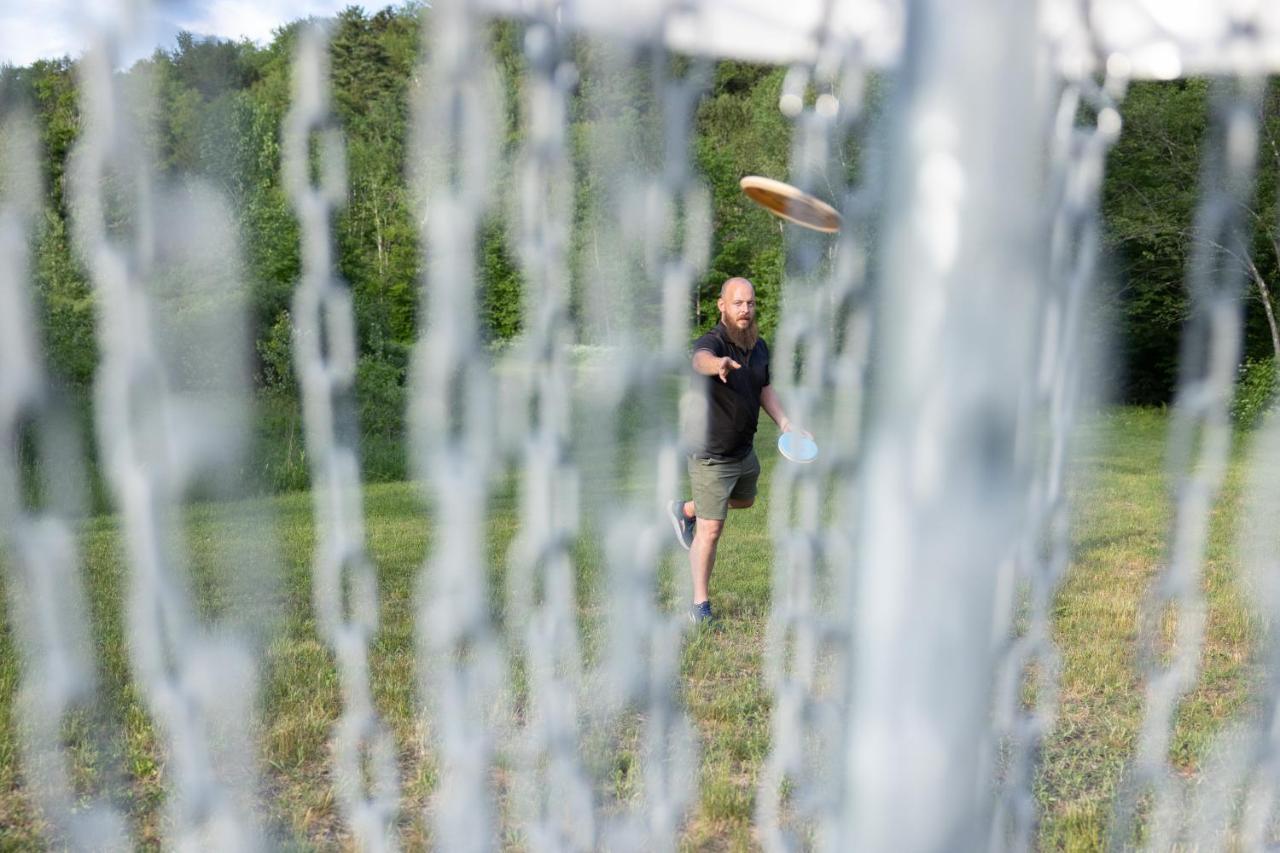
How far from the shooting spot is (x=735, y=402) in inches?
192

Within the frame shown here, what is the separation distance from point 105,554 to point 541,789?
1135 mm

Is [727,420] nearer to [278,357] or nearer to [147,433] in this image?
[278,357]

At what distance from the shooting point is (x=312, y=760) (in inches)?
106

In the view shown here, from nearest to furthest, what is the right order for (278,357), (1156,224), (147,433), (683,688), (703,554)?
1. (147,433)
2. (278,357)
3. (683,688)
4. (703,554)
5. (1156,224)

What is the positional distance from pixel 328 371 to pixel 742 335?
355 cm

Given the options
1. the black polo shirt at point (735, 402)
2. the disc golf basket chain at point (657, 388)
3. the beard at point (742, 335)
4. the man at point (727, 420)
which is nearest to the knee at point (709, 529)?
the man at point (727, 420)

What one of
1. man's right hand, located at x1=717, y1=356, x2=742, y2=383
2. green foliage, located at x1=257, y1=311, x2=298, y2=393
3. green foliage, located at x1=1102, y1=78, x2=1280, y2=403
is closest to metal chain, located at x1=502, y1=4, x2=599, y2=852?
Result: green foliage, located at x1=257, y1=311, x2=298, y2=393

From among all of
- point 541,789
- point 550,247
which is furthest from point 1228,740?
point 550,247

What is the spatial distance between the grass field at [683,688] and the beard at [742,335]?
42.7 inches

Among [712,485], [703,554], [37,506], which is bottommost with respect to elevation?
[703,554]

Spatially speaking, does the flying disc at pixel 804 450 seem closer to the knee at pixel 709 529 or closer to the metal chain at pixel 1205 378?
the metal chain at pixel 1205 378

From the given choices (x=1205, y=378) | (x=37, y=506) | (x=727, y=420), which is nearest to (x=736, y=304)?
(x=727, y=420)

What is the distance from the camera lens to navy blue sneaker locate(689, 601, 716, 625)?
14.6 ft

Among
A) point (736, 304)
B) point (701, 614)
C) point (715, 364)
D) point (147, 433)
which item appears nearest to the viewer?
point (147, 433)
